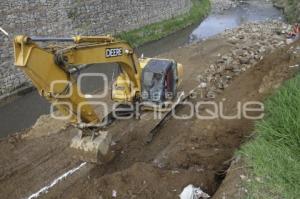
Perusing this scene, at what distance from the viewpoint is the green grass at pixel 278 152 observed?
7840mm

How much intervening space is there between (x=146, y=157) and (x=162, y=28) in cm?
2049

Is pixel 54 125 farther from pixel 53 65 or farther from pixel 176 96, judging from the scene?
pixel 53 65

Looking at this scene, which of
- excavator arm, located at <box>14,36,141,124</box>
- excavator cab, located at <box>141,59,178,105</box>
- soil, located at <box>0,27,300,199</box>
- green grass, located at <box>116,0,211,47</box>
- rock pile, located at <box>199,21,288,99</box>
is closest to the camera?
excavator arm, located at <box>14,36,141,124</box>

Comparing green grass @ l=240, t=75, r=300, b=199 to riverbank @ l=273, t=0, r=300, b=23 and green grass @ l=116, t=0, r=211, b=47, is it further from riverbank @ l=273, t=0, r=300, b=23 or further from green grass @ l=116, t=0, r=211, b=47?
riverbank @ l=273, t=0, r=300, b=23

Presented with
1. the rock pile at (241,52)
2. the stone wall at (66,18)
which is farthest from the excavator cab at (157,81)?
the stone wall at (66,18)

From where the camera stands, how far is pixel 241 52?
870 inches

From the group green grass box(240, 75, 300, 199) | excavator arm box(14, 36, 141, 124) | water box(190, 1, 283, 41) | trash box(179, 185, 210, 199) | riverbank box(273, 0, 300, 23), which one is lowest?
water box(190, 1, 283, 41)

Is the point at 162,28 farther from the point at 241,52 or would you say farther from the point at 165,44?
the point at 241,52

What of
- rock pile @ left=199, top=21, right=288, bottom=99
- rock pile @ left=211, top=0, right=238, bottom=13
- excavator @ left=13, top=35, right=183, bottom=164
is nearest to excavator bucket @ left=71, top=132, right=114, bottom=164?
excavator @ left=13, top=35, right=183, bottom=164

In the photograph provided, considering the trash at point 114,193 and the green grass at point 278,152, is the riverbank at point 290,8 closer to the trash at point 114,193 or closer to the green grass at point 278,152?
the green grass at point 278,152

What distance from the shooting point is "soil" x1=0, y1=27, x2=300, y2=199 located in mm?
10055

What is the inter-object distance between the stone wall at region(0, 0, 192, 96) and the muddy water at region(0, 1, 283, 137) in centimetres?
139

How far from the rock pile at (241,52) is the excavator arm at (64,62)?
253 inches

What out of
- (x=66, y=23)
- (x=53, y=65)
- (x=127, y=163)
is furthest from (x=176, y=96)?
(x=66, y=23)
